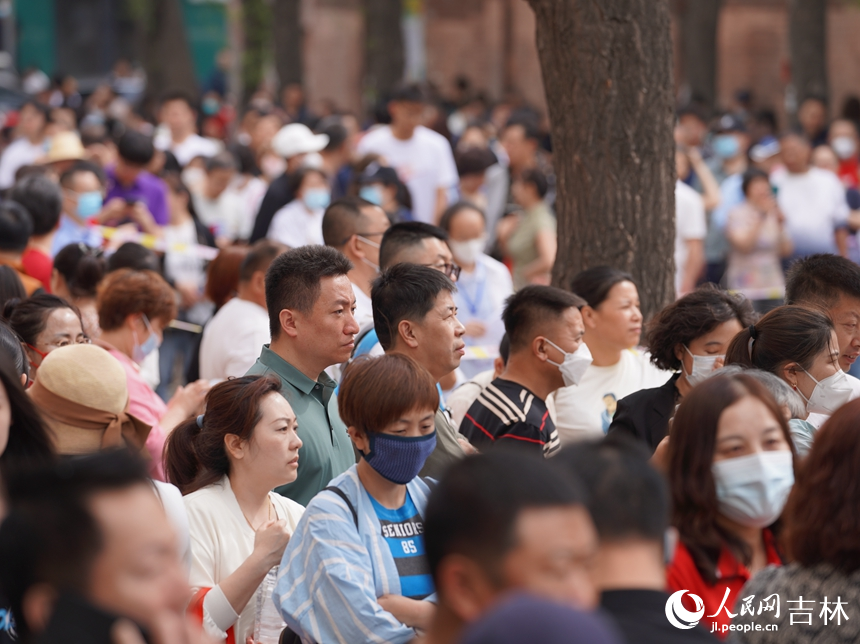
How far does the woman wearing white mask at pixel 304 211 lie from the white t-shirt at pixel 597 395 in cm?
345

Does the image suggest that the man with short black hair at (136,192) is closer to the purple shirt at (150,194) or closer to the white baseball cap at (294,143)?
the purple shirt at (150,194)

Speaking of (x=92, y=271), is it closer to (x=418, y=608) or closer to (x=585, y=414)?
(x=585, y=414)

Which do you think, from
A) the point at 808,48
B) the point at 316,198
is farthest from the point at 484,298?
the point at 808,48

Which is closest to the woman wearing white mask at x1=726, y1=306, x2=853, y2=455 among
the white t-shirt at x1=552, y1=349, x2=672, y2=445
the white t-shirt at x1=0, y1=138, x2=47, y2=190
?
the white t-shirt at x1=552, y1=349, x2=672, y2=445

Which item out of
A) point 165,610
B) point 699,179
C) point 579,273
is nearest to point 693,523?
point 165,610

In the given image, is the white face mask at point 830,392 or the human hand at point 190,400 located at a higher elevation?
the white face mask at point 830,392

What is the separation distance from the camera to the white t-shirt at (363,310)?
5.66m

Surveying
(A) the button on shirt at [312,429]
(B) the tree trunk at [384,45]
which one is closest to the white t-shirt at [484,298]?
(A) the button on shirt at [312,429]

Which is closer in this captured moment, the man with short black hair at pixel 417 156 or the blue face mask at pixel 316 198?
the blue face mask at pixel 316 198

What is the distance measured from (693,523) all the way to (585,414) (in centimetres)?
254

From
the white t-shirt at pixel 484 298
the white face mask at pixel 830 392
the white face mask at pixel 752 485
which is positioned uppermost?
the white face mask at pixel 752 485

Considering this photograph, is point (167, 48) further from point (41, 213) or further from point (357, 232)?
point (357, 232)

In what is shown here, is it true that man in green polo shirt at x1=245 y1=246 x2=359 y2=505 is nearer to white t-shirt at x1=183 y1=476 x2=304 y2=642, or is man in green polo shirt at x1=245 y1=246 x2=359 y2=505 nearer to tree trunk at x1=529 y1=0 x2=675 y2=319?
Answer: white t-shirt at x1=183 y1=476 x2=304 y2=642

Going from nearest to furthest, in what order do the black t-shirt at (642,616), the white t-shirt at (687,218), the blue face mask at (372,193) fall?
the black t-shirt at (642,616), the blue face mask at (372,193), the white t-shirt at (687,218)
